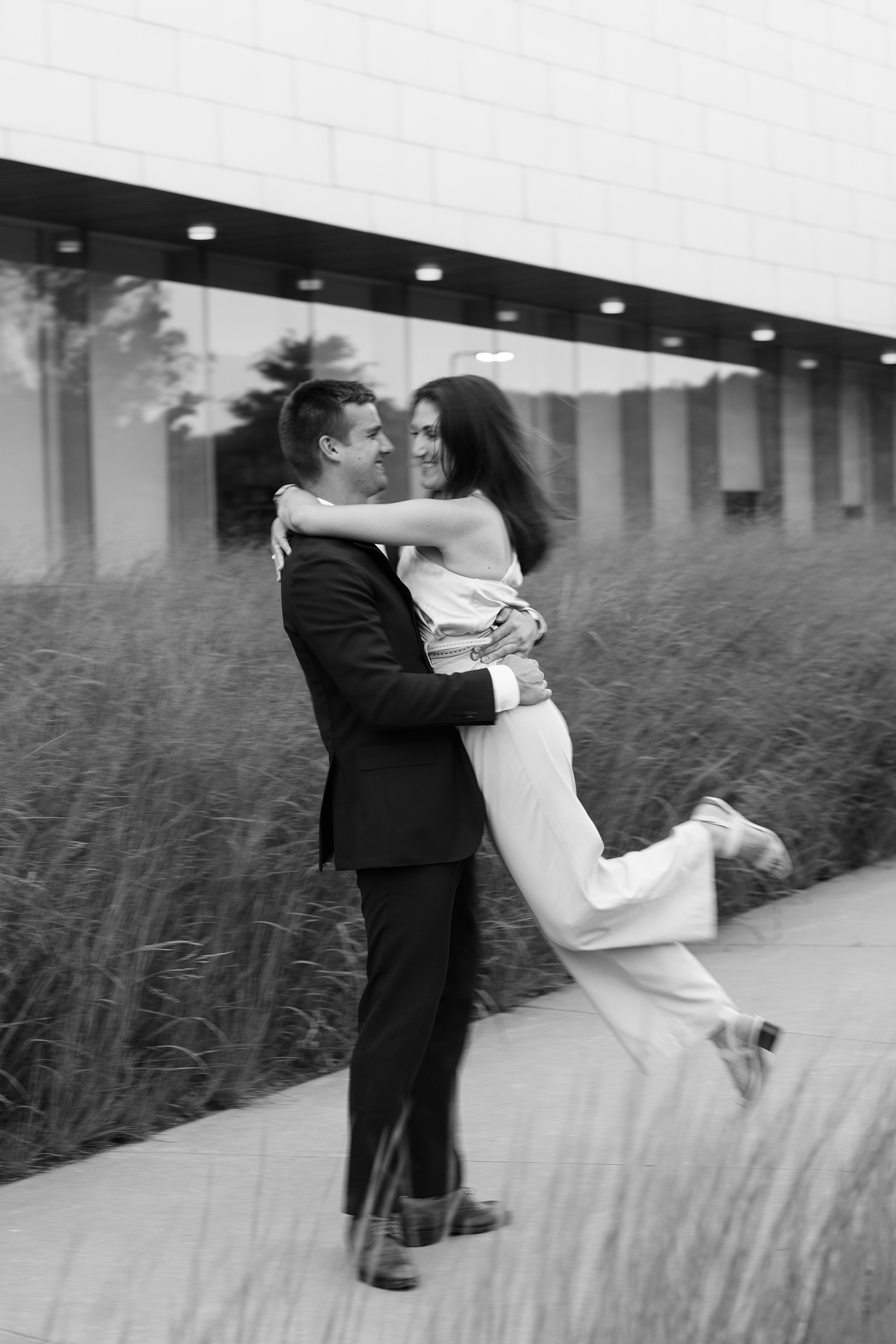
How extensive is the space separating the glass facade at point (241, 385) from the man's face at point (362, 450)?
7.25m

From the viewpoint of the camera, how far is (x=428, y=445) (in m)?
3.58

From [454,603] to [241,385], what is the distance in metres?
14.7

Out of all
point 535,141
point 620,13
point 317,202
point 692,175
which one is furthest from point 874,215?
point 317,202

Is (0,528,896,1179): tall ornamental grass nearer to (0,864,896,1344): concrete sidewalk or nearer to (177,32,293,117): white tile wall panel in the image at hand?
(0,864,896,1344): concrete sidewalk

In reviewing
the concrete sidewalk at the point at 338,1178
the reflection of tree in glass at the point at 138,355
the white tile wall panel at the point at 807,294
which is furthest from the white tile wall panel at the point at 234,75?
the concrete sidewalk at the point at 338,1178

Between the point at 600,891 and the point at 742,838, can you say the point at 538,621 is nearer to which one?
the point at 600,891

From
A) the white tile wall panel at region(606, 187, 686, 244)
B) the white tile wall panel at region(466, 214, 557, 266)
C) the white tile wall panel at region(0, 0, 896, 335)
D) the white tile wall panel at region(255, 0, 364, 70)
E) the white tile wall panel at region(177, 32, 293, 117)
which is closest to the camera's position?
the white tile wall panel at region(0, 0, 896, 335)

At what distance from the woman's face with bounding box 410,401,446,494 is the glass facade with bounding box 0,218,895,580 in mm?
7162

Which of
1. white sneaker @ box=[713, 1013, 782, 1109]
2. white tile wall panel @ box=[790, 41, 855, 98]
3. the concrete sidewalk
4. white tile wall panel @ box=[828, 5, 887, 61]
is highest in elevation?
white tile wall panel @ box=[828, 5, 887, 61]

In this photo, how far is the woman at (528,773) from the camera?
139 inches

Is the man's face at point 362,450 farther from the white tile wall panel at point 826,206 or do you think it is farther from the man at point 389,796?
the white tile wall panel at point 826,206

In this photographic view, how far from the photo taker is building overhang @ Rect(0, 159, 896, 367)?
15.5 m

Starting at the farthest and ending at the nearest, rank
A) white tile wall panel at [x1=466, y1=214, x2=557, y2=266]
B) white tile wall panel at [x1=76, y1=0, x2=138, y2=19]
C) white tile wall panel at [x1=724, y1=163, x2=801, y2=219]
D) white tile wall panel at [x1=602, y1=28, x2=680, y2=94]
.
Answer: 1. white tile wall panel at [x1=724, y1=163, x2=801, y2=219]
2. white tile wall panel at [x1=602, y1=28, x2=680, y2=94]
3. white tile wall panel at [x1=466, y1=214, x2=557, y2=266]
4. white tile wall panel at [x1=76, y1=0, x2=138, y2=19]

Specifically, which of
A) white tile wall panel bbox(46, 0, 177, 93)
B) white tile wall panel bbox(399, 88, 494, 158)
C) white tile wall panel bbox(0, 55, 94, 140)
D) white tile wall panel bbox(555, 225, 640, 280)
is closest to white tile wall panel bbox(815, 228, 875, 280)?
white tile wall panel bbox(555, 225, 640, 280)
